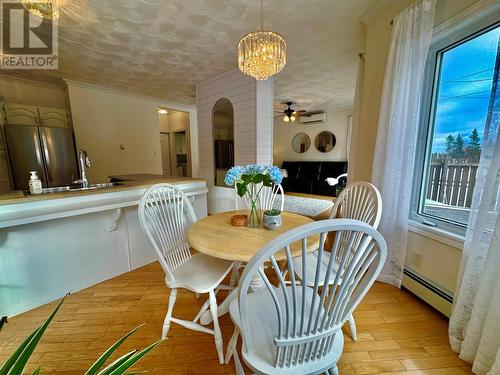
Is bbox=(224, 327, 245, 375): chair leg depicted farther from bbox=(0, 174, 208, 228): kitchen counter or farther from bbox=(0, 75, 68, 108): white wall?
bbox=(0, 75, 68, 108): white wall

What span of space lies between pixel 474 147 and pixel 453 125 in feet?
0.78

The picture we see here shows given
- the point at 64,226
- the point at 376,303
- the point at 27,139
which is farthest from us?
the point at 27,139

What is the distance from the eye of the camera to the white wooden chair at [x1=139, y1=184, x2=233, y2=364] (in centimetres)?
126

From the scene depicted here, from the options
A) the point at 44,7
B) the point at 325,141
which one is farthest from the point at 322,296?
the point at 325,141

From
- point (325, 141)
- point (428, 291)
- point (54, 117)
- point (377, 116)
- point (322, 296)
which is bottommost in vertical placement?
point (428, 291)

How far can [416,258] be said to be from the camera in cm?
175

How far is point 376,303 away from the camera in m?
1.72

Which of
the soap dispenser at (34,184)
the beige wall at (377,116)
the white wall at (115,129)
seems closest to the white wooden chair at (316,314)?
the beige wall at (377,116)

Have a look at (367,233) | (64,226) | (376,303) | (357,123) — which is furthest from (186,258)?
(357,123)

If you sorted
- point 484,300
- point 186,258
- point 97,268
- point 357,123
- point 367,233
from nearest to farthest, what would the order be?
point 367,233 < point 484,300 < point 186,258 < point 97,268 < point 357,123

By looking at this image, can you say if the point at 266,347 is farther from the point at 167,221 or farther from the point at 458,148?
the point at 458,148

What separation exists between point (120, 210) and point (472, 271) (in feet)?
8.95

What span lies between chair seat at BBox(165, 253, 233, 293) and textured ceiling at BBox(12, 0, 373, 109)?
2126 millimetres

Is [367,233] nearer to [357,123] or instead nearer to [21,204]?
[357,123]
